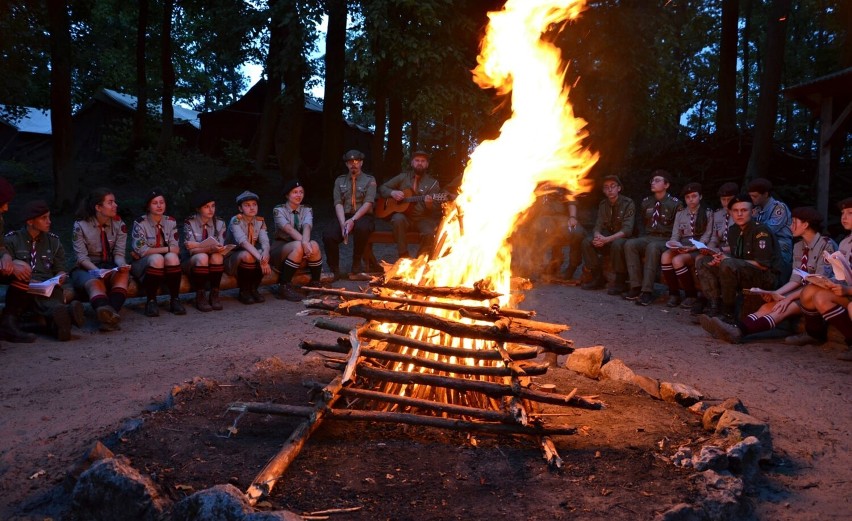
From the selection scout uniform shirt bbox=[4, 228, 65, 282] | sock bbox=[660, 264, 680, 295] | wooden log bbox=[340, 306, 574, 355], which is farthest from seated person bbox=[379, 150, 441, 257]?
wooden log bbox=[340, 306, 574, 355]

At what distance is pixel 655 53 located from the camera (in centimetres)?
1274

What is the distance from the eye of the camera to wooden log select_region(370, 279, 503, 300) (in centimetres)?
442

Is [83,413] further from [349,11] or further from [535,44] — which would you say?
[349,11]

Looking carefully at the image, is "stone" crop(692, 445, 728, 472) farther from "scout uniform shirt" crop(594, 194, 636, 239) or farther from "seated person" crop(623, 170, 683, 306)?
"scout uniform shirt" crop(594, 194, 636, 239)

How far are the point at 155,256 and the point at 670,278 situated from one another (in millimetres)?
6310

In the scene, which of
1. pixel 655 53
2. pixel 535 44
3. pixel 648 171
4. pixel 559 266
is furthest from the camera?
pixel 648 171

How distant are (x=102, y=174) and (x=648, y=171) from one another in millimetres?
15010

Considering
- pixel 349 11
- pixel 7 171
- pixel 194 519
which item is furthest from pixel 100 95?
pixel 194 519

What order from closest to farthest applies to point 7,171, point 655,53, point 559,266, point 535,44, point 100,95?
point 535,44
point 559,266
point 655,53
point 7,171
point 100,95

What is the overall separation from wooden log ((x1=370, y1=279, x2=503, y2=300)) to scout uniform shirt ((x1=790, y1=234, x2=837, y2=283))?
12.4 ft

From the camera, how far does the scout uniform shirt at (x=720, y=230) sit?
26.4 feet

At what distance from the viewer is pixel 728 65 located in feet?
53.0

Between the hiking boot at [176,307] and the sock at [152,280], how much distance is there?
199 mm

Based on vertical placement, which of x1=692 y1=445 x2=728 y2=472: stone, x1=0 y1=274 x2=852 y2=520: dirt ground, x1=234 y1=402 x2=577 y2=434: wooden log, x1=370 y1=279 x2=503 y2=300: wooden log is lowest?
x1=0 y1=274 x2=852 y2=520: dirt ground
